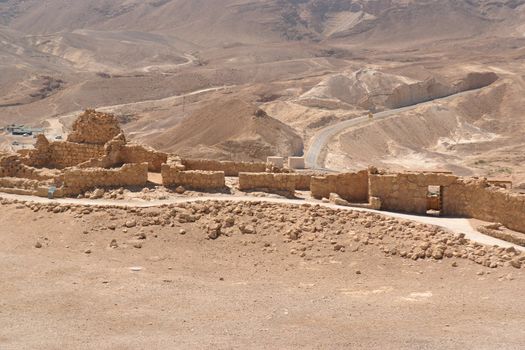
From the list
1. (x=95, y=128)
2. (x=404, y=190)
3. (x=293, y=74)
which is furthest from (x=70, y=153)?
(x=293, y=74)

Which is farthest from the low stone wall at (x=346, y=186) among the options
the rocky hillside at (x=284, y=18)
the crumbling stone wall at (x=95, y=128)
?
the rocky hillside at (x=284, y=18)

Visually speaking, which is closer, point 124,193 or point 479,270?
point 479,270

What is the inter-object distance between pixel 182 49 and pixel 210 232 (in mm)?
131372

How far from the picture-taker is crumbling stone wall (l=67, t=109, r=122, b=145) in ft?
73.1

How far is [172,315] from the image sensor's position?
37.9ft

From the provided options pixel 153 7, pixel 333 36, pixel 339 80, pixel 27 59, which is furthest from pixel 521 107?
pixel 153 7

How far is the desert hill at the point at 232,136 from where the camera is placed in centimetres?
4634

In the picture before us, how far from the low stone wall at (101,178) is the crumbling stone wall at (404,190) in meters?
6.44

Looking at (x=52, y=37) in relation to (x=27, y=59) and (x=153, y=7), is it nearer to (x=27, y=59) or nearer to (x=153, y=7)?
(x=27, y=59)

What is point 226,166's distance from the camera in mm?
21953

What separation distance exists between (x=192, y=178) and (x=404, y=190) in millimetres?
5846

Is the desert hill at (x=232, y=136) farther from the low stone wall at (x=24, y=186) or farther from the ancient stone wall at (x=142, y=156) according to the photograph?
the low stone wall at (x=24, y=186)

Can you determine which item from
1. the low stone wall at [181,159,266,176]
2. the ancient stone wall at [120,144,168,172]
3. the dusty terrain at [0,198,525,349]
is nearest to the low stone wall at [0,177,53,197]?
the dusty terrain at [0,198,525,349]

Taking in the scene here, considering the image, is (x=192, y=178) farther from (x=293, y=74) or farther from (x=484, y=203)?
(x=293, y=74)
